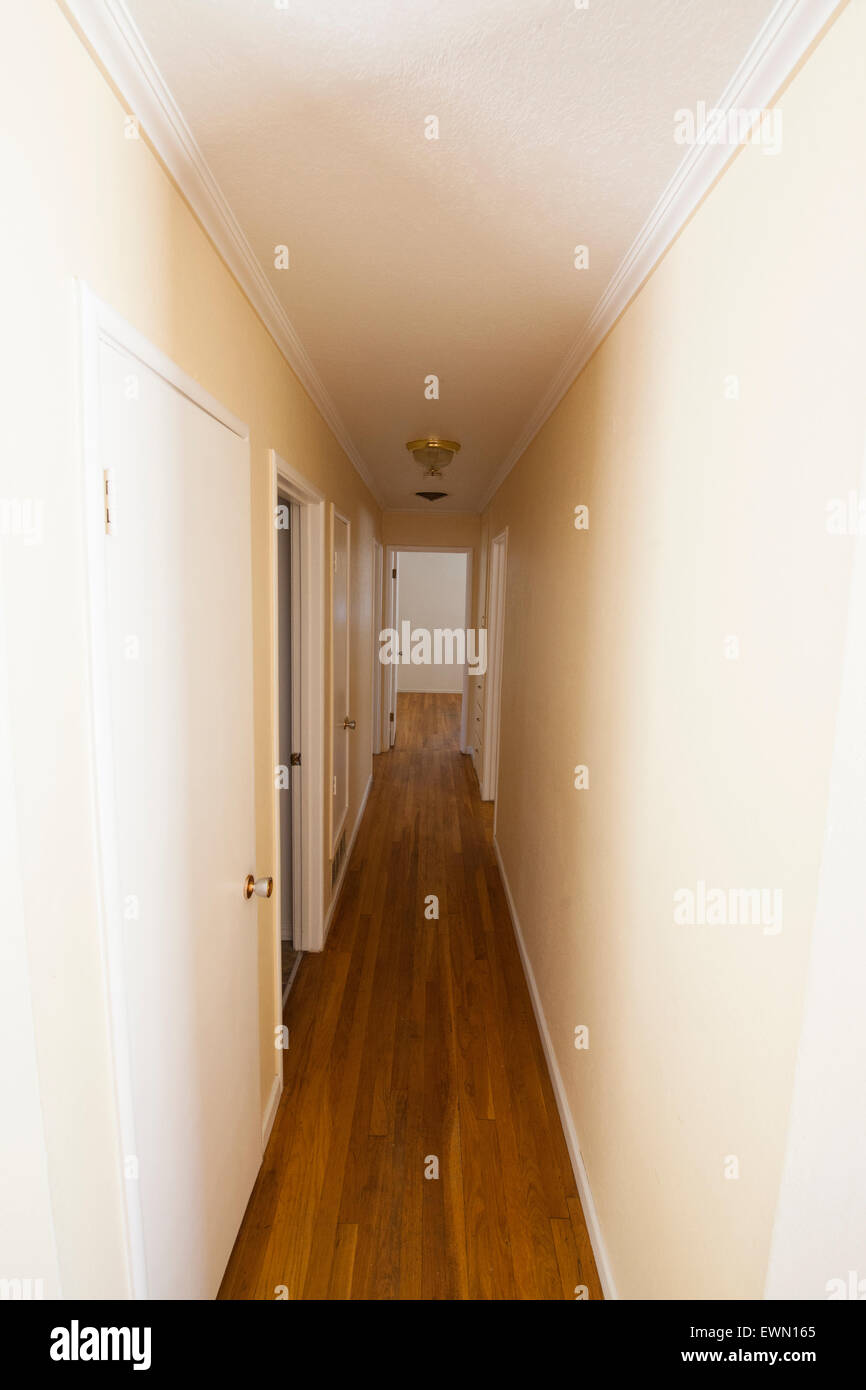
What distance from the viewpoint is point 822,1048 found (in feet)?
2.70

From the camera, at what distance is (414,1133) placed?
6.93 feet

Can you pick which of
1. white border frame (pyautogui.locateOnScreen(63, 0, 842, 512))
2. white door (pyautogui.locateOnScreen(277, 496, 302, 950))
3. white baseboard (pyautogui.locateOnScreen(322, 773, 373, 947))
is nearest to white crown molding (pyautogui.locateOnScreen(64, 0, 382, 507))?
white border frame (pyautogui.locateOnScreen(63, 0, 842, 512))

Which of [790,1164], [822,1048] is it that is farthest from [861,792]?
[790,1164]

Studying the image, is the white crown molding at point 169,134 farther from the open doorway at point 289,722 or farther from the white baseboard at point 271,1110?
the white baseboard at point 271,1110

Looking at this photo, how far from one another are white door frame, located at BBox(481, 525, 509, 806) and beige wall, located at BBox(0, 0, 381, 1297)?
11.3 ft

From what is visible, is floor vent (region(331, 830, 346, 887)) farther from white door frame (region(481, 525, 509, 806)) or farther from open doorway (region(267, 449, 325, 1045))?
white door frame (region(481, 525, 509, 806))

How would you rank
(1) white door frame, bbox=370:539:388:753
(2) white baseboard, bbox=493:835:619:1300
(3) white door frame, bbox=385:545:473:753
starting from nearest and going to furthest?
(2) white baseboard, bbox=493:835:619:1300 → (1) white door frame, bbox=370:539:388:753 → (3) white door frame, bbox=385:545:473:753

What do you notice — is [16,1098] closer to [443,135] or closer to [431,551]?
[443,135]

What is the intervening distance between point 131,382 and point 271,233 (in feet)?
2.28

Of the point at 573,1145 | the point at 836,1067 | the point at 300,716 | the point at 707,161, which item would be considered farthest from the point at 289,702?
the point at 836,1067

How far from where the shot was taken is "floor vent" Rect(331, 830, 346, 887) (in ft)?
12.1

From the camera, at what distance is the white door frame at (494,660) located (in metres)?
4.68

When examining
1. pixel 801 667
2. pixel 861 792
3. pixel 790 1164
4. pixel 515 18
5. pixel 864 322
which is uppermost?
pixel 515 18
